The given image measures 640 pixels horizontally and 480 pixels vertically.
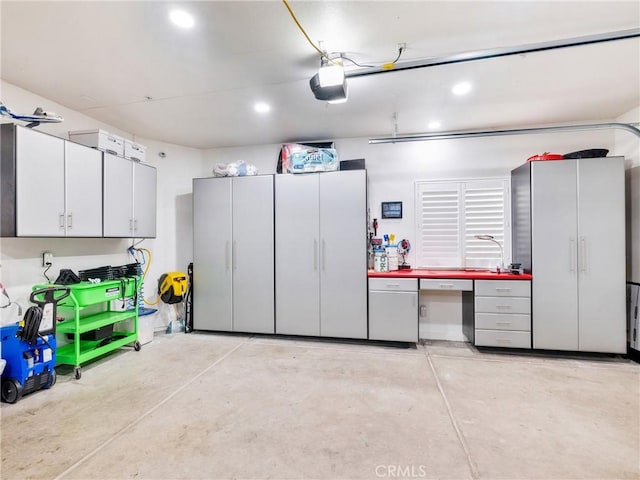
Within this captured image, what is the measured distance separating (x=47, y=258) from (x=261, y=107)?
9.06ft

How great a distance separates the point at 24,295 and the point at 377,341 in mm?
3898

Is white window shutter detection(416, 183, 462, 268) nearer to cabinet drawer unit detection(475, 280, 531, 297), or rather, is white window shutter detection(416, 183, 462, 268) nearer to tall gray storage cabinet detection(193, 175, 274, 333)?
cabinet drawer unit detection(475, 280, 531, 297)

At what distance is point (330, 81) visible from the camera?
7.15 feet

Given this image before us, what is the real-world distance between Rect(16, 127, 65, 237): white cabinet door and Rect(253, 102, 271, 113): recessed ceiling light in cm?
192

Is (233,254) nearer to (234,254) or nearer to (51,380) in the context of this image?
(234,254)

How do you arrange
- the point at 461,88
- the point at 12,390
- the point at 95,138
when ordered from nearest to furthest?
the point at 12,390 < the point at 461,88 < the point at 95,138

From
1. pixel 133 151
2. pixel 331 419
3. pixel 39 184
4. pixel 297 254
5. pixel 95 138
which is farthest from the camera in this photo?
pixel 297 254

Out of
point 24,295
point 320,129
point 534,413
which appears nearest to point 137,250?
point 24,295

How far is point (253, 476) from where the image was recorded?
1.66 metres

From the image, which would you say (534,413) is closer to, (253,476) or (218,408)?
(253,476)

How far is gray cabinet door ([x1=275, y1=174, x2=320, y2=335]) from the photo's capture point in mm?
3844

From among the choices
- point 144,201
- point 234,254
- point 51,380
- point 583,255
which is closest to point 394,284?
point 583,255

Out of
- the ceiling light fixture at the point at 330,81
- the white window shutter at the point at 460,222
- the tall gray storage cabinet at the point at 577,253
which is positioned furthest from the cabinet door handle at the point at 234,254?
the tall gray storage cabinet at the point at 577,253

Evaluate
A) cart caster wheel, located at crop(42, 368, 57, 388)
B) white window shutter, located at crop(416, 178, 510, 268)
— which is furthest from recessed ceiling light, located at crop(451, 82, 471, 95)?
cart caster wheel, located at crop(42, 368, 57, 388)
